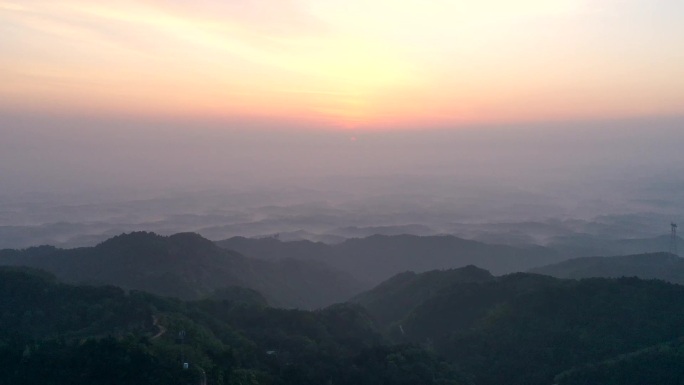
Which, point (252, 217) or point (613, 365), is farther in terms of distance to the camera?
point (252, 217)

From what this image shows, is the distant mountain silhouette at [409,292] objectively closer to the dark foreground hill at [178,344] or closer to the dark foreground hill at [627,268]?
the dark foreground hill at [178,344]

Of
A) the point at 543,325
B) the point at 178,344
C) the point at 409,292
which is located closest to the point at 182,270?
the point at 409,292

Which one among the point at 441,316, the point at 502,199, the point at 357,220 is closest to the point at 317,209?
the point at 357,220

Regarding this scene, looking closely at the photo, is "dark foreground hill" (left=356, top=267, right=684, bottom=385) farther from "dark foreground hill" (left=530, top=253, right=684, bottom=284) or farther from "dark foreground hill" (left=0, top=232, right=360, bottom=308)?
"dark foreground hill" (left=0, top=232, right=360, bottom=308)

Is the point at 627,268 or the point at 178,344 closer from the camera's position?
the point at 178,344

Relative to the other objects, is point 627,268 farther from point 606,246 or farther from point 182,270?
point 182,270

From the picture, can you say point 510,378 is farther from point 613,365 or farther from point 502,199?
point 502,199
